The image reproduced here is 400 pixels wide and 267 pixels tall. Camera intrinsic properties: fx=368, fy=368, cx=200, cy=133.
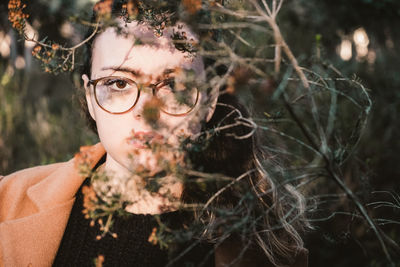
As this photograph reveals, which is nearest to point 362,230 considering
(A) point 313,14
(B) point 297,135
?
(B) point 297,135

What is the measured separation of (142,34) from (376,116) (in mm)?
4745

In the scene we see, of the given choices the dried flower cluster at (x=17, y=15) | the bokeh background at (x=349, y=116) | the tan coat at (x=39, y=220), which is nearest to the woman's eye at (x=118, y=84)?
the tan coat at (x=39, y=220)

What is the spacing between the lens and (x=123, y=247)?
197cm

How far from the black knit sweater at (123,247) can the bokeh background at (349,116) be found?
3.47ft

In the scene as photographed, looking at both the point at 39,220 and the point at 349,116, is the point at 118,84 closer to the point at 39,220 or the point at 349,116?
the point at 39,220

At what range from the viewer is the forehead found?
5.34 feet

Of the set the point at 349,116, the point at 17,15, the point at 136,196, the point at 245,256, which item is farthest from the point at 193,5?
the point at 349,116

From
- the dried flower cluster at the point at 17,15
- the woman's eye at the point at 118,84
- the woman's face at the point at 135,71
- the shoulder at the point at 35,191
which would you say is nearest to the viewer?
the dried flower cluster at the point at 17,15

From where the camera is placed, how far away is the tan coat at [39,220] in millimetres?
1879

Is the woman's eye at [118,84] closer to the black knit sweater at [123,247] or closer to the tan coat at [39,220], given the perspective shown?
the tan coat at [39,220]

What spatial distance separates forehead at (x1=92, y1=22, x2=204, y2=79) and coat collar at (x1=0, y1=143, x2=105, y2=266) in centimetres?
50

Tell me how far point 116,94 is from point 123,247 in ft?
2.72

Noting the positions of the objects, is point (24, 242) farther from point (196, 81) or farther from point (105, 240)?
point (196, 81)

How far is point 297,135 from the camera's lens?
367 cm
